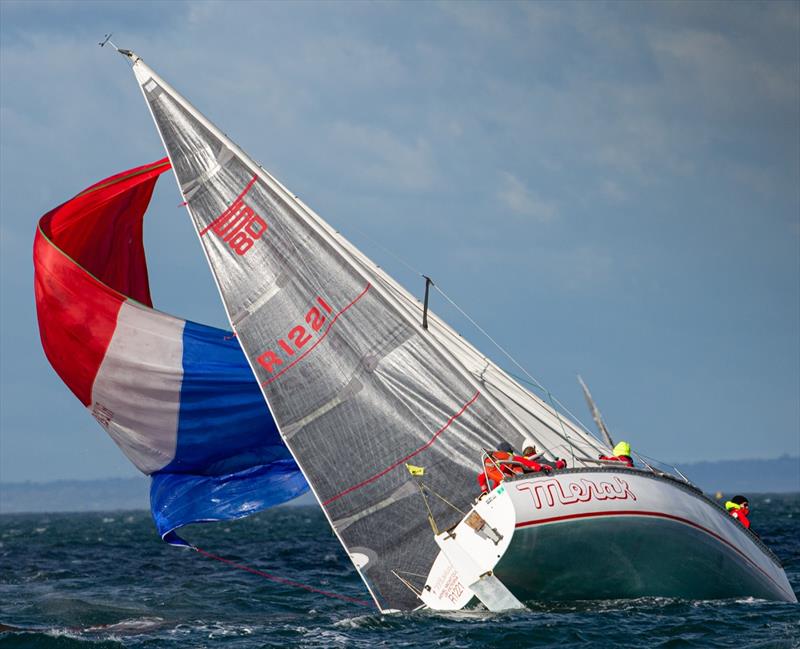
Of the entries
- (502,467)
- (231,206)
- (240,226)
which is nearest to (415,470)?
(502,467)

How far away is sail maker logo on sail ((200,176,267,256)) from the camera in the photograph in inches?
663

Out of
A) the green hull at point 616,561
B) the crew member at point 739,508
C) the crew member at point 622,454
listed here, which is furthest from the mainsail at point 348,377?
the crew member at point 739,508

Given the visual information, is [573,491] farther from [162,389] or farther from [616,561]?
[162,389]

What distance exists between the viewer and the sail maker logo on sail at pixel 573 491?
13453mm

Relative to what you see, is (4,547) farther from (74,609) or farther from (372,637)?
(372,637)

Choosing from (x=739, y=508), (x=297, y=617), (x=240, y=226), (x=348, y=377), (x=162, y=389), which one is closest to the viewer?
(x=348, y=377)

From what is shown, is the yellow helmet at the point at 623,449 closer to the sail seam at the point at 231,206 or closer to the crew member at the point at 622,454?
the crew member at the point at 622,454

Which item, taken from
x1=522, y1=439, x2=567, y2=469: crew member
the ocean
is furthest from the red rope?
x1=522, y1=439, x2=567, y2=469: crew member

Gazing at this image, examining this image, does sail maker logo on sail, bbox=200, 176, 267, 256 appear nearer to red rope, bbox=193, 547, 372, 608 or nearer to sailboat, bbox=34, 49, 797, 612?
sailboat, bbox=34, 49, 797, 612

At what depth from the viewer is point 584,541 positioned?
13.6 metres

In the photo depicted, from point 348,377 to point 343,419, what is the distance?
23.2 inches

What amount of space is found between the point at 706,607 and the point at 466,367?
A: 4501 millimetres

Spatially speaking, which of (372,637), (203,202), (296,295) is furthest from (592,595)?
(203,202)

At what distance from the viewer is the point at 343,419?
16.0 m
